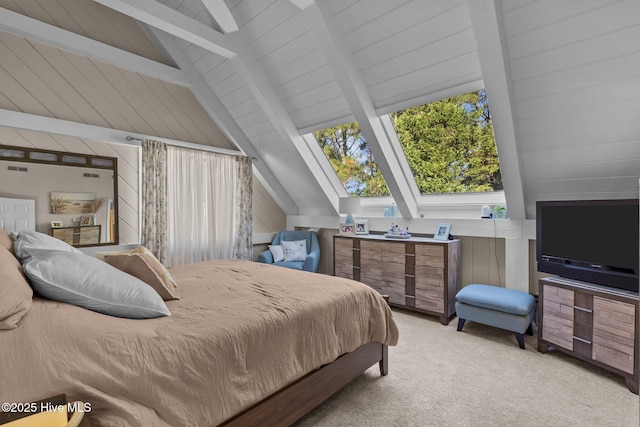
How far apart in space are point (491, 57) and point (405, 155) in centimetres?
164

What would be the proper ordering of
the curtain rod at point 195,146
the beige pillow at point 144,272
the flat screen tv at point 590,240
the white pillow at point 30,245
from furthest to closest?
the curtain rod at point 195,146
the flat screen tv at point 590,240
the beige pillow at point 144,272
the white pillow at point 30,245

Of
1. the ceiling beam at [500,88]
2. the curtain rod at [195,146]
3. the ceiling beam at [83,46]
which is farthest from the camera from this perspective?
the curtain rod at [195,146]

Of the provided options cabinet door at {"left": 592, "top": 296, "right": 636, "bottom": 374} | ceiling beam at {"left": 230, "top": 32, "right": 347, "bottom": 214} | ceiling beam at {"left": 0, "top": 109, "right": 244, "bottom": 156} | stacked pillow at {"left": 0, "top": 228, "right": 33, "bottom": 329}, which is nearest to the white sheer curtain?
ceiling beam at {"left": 0, "top": 109, "right": 244, "bottom": 156}

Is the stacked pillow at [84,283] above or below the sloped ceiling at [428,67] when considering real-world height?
below

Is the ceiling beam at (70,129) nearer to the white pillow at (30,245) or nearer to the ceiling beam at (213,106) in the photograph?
the ceiling beam at (213,106)

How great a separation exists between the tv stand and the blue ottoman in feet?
0.45

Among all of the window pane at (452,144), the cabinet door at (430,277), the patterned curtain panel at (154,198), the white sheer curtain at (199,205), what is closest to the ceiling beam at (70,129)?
the patterned curtain panel at (154,198)

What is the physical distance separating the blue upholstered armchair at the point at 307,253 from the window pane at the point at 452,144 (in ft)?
6.15

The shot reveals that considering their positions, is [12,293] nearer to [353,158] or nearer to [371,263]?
[371,263]

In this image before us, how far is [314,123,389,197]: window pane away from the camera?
13.8 ft

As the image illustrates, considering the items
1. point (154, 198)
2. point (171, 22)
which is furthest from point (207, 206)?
point (171, 22)

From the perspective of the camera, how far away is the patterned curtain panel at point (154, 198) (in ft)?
12.1

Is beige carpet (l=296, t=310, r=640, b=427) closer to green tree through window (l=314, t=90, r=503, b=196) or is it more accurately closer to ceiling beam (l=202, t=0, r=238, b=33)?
green tree through window (l=314, t=90, r=503, b=196)

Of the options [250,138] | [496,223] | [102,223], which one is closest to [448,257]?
[496,223]
